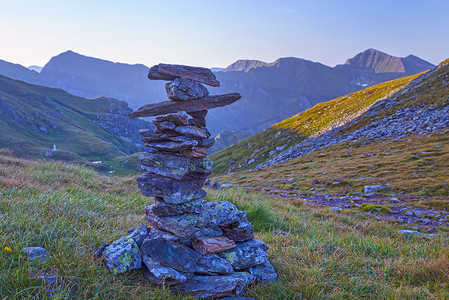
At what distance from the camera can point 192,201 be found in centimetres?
661

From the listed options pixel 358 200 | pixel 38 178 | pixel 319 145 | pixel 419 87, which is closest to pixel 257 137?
pixel 319 145

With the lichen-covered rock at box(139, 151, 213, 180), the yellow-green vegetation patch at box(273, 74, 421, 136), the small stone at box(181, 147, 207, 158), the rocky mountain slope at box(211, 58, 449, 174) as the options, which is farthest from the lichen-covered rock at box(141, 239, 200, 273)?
the yellow-green vegetation patch at box(273, 74, 421, 136)

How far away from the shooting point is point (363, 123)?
66.8m

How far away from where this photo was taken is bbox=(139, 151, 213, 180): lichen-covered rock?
245 inches

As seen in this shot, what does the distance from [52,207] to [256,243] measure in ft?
19.9

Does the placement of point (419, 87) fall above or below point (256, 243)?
above

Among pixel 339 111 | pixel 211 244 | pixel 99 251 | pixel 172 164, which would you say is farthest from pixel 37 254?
pixel 339 111

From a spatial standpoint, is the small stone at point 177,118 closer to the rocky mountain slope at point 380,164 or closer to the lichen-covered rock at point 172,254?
the lichen-covered rock at point 172,254

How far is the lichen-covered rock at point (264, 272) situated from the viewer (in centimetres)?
612

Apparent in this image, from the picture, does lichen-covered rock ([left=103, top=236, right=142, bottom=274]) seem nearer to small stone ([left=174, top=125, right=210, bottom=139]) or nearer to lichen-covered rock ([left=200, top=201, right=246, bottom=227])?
lichen-covered rock ([left=200, top=201, right=246, bottom=227])

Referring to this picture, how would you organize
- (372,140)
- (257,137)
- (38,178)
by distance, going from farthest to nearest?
(257,137) → (372,140) → (38,178)

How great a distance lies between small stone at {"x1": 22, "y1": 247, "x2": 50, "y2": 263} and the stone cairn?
3.02 ft

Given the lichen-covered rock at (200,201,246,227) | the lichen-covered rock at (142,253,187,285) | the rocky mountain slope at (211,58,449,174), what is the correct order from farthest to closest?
the rocky mountain slope at (211,58,449,174) → the lichen-covered rock at (200,201,246,227) → the lichen-covered rock at (142,253,187,285)

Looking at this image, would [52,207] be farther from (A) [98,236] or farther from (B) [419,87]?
(B) [419,87]
